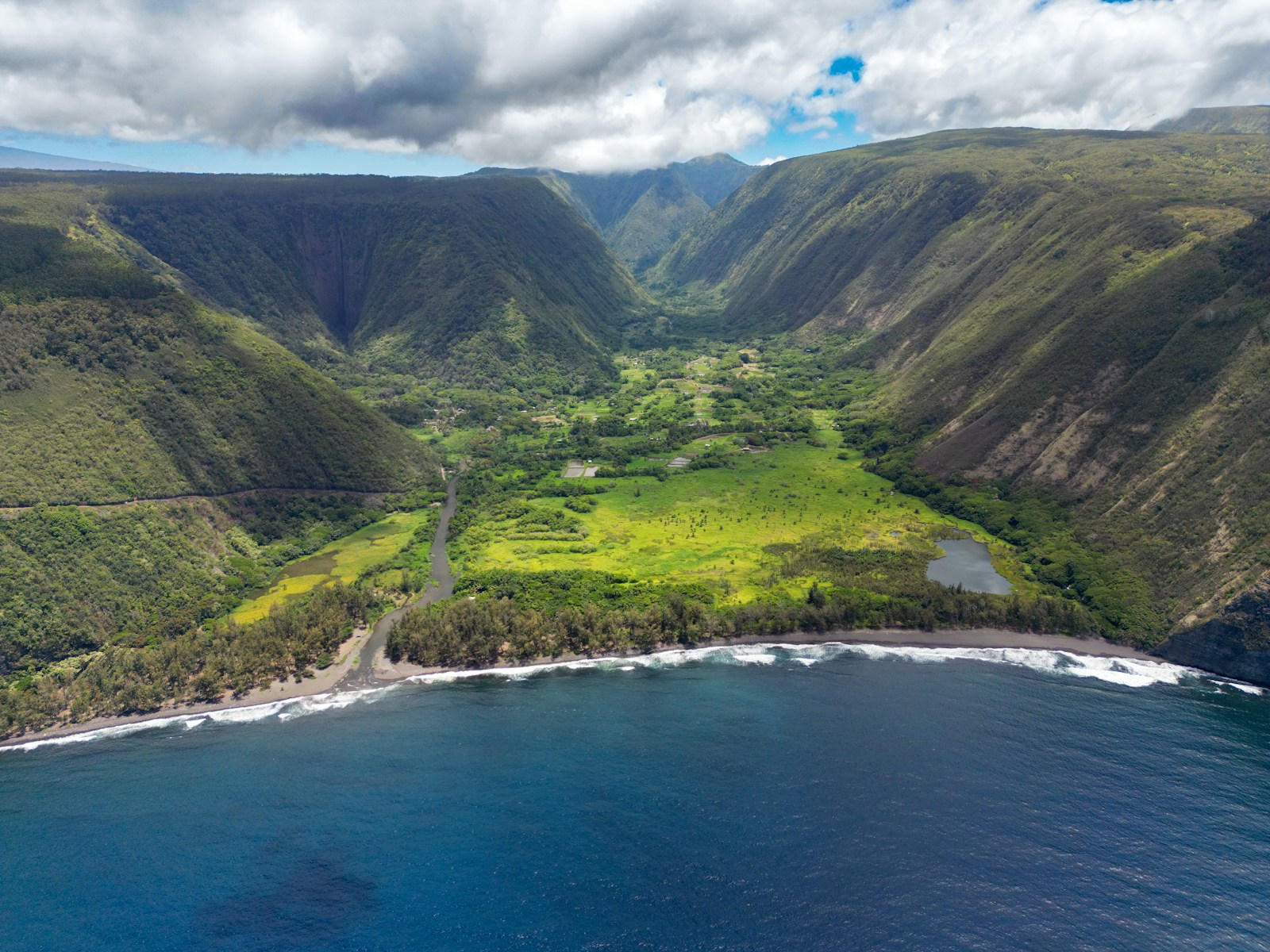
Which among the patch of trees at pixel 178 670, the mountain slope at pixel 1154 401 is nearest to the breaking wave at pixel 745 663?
the patch of trees at pixel 178 670

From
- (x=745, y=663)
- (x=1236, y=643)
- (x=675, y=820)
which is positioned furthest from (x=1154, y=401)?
(x=675, y=820)

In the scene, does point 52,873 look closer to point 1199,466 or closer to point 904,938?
point 904,938

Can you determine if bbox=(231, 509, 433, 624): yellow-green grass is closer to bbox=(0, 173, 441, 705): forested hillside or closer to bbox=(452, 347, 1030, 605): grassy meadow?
bbox=(0, 173, 441, 705): forested hillside

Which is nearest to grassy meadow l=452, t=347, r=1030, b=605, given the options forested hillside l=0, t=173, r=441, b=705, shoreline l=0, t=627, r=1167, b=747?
shoreline l=0, t=627, r=1167, b=747

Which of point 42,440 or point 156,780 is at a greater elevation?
point 42,440

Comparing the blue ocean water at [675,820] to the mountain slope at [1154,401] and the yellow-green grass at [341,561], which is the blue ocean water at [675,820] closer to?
the mountain slope at [1154,401]

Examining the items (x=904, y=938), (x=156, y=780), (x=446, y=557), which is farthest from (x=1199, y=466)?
(x=156, y=780)
